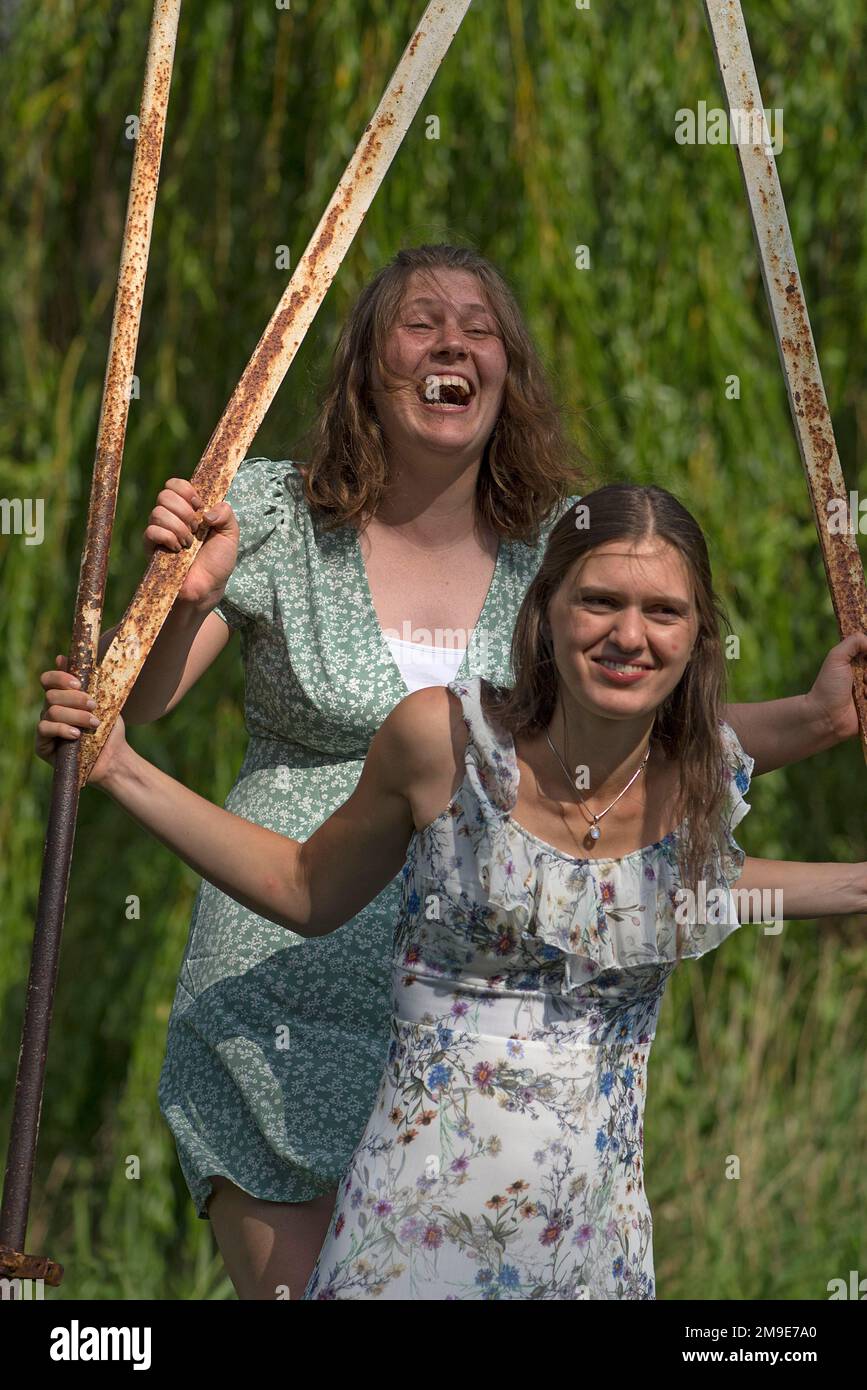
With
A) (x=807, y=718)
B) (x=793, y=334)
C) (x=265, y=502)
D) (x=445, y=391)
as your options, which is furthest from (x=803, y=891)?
(x=265, y=502)

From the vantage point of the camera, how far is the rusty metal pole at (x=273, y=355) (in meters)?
2.21

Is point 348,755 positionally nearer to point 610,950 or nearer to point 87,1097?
point 610,950

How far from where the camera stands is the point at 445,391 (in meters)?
2.60

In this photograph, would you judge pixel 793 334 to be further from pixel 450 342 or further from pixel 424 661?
pixel 424 661

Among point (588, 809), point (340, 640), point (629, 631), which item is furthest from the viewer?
point (340, 640)

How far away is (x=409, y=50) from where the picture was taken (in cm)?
247

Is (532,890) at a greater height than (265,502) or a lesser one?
lesser

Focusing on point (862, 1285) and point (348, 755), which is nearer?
point (348, 755)

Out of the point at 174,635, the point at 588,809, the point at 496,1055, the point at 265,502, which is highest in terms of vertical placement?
the point at 265,502

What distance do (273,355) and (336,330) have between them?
170 cm

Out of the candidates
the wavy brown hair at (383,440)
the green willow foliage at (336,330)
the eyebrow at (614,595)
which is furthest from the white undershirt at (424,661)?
the green willow foliage at (336,330)
